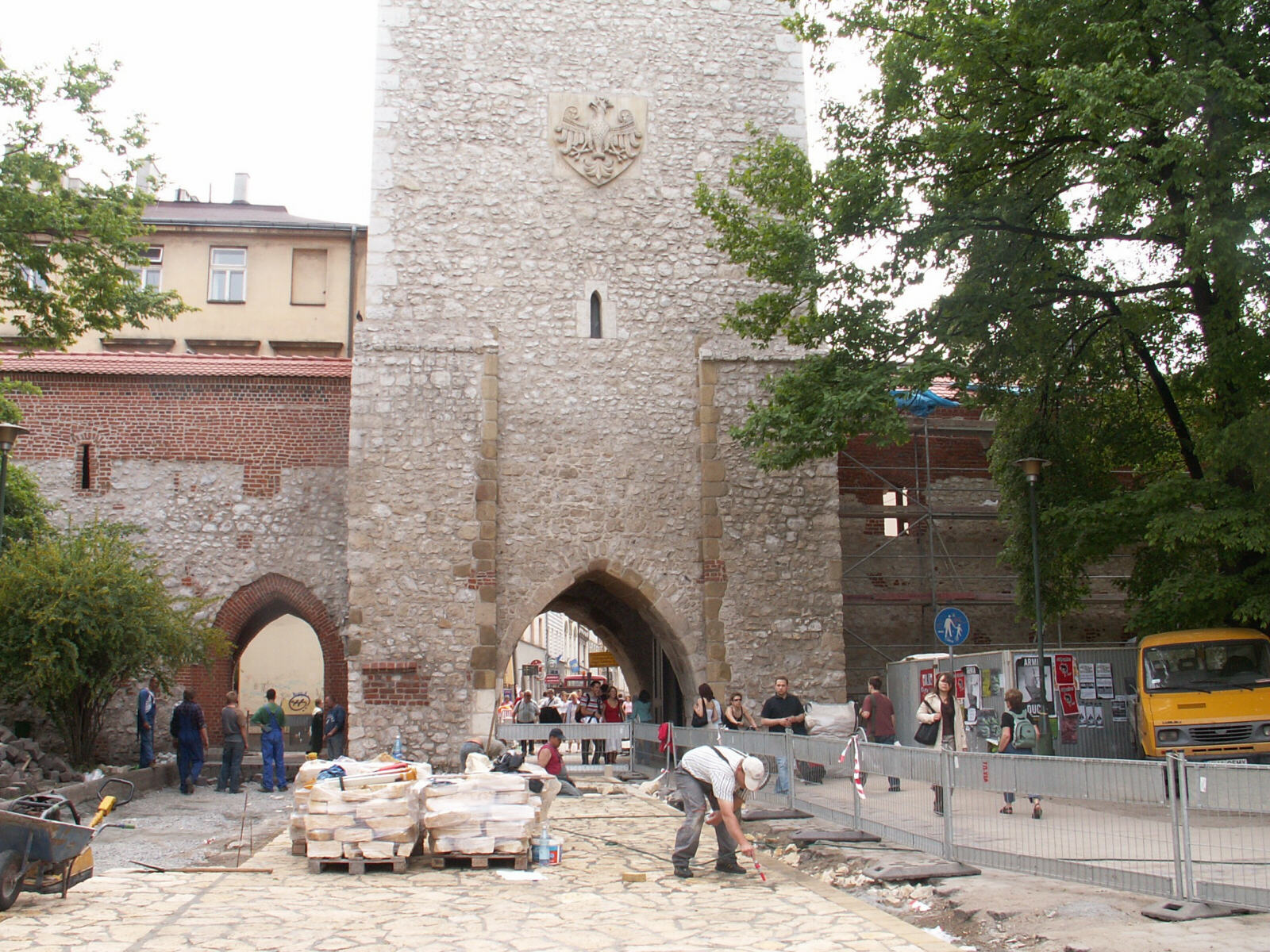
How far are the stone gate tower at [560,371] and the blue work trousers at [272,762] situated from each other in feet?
3.54

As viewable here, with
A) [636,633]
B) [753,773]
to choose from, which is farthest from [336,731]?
[753,773]

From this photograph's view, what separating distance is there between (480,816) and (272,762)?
7.64 metres

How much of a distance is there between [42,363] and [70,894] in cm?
1289

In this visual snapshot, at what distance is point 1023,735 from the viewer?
1161cm

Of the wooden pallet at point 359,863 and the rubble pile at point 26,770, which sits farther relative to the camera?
the rubble pile at point 26,770

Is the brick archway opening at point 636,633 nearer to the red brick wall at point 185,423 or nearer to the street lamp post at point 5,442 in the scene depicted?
the red brick wall at point 185,423

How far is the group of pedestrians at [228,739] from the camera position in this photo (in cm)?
1512

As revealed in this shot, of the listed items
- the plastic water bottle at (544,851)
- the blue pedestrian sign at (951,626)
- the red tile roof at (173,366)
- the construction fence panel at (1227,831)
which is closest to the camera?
the construction fence panel at (1227,831)

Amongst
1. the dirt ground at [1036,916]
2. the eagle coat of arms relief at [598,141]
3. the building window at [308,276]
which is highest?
the building window at [308,276]

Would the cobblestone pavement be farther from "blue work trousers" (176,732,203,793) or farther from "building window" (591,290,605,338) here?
"building window" (591,290,605,338)

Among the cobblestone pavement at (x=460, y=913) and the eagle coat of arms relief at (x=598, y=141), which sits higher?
the eagle coat of arms relief at (x=598, y=141)

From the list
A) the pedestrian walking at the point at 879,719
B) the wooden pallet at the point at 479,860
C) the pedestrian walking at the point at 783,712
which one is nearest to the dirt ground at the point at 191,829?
the wooden pallet at the point at 479,860

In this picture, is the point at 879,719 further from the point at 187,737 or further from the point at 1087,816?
the point at 187,737

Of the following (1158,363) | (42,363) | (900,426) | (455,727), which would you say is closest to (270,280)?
(42,363)
